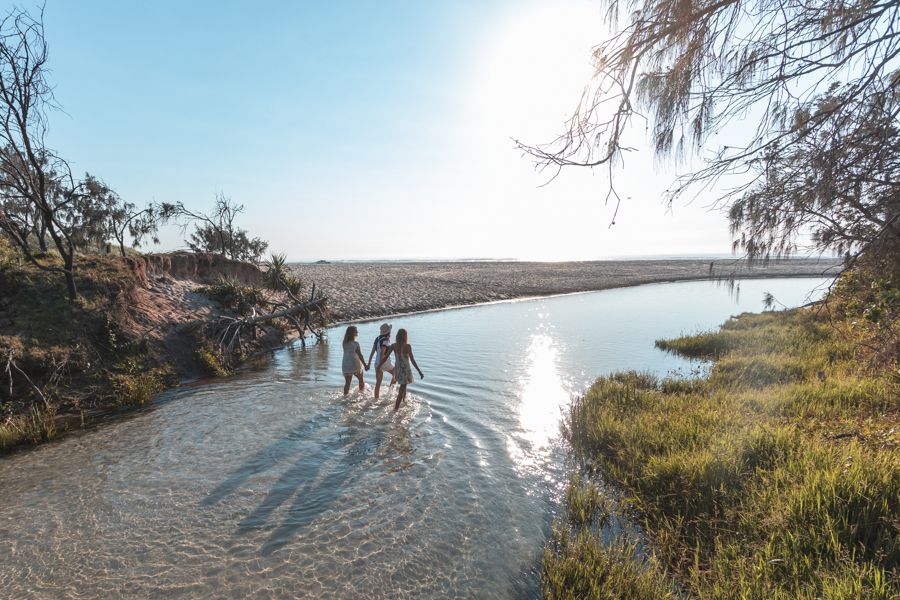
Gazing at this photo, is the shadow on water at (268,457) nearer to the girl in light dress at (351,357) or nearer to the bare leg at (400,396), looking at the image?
the bare leg at (400,396)

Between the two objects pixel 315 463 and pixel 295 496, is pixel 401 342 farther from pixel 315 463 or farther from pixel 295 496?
pixel 295 496

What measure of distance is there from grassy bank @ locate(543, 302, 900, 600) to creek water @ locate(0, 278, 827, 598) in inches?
27.3

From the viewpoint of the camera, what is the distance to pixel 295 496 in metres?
6.16

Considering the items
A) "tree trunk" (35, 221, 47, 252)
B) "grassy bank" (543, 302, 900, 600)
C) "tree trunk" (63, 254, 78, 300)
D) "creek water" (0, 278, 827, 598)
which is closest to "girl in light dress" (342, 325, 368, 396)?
"creek water" (0, 278, 827, 598)

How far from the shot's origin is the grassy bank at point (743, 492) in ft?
12.9

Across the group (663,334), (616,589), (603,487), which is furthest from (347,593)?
(663,334)

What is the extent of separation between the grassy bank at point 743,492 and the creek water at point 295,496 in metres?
0.69

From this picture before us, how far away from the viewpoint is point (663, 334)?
21.7 meters

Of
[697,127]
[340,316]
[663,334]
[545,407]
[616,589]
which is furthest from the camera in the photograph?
[340,316]

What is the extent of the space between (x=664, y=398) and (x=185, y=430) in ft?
34.7

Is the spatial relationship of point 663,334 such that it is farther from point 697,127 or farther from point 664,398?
point 697,127

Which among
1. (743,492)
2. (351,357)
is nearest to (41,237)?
(351,357)

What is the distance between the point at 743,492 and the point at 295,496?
19.9 feet

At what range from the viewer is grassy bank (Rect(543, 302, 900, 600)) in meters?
3.94
